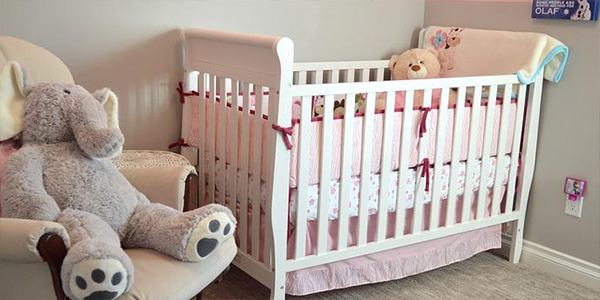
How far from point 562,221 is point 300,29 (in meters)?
1.46

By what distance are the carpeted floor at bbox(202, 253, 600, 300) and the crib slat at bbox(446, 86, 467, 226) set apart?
Result: 0.27 meters

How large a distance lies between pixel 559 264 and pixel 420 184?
2.72 ft

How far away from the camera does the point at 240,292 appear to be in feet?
8.30

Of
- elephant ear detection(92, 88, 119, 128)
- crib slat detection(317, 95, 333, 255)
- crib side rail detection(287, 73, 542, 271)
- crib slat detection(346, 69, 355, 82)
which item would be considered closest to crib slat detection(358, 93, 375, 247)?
crib side rail detection(287, 73, 542, 271)

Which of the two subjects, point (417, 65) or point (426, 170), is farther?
point (417, 65)

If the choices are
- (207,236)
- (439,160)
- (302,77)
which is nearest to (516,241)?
(439,160)

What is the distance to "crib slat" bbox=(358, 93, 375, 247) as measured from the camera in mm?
2346

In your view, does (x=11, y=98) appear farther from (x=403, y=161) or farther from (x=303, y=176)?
(x=403, y=161)

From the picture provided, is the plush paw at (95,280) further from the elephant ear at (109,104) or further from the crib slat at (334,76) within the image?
the crib slat at (334,76)

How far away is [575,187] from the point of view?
9.16 ft

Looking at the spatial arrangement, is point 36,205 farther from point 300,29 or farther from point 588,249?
point 588,249

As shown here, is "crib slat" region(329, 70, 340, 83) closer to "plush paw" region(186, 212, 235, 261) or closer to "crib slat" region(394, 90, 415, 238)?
"crib slat" region(394, 90, 415, 238)

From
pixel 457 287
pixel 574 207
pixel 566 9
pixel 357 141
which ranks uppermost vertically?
pixel 566 9

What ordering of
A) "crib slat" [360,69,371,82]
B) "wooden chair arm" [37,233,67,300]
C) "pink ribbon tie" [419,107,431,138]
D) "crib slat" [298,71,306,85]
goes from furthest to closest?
1. "crib slat" [360,69,371,82]
2. "crib slat" [298,71,306,85]
3. "pink ribbon tie" [419,107,431,138]
4. "wooden chair arm" [37,233,67,300]
